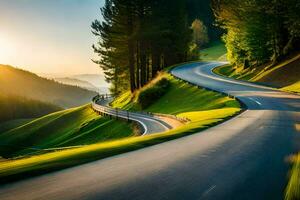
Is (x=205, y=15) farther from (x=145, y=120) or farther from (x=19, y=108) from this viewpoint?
(x=145, y=120)

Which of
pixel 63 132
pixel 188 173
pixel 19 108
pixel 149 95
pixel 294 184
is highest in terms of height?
pixel 294 184

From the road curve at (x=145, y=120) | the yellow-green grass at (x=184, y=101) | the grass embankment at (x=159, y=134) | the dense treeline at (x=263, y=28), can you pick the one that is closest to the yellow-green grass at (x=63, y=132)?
the road curve at (x=145, y=120)

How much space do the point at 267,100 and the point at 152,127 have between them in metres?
11.6

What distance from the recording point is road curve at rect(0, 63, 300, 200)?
9.35 m

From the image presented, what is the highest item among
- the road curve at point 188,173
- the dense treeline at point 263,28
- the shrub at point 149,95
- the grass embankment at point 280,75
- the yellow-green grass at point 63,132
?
the dense treeline at point 263,28

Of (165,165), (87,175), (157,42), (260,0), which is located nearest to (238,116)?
(165,165)

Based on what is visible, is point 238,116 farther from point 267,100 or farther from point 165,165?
point 165,165

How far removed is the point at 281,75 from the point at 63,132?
32.9 m

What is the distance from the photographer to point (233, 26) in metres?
60.2

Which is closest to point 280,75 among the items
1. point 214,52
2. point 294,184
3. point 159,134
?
point 159,134

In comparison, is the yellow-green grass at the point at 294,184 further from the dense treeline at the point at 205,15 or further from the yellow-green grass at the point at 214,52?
the dense treeline at the point at 205,15

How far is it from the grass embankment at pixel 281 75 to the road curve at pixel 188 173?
88.5 feet

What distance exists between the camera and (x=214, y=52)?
5276 inches

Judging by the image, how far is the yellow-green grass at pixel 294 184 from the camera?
29.8ft
